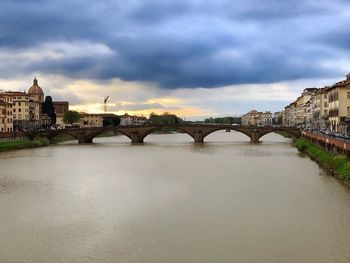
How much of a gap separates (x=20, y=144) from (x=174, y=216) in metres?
33.7

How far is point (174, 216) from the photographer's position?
14.8m

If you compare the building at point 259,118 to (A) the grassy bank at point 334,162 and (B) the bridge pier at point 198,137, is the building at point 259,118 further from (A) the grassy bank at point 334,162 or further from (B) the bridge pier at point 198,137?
(A) the grassy bank at point 334,162

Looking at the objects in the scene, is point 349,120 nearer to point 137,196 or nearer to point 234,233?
point 137,196

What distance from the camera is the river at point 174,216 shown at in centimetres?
1128

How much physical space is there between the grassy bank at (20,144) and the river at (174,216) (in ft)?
54.8

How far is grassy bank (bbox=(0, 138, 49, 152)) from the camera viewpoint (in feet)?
138

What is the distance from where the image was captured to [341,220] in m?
14.1

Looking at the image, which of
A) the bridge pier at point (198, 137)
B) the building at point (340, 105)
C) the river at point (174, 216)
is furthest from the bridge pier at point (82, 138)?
the river at point (174, 216)

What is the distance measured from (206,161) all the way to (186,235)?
62.1ft

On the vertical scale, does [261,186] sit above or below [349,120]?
below

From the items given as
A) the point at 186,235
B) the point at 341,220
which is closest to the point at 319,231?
the point at 341,220

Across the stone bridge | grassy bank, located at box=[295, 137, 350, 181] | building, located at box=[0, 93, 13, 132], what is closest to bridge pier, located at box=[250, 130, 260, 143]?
the stone bridge

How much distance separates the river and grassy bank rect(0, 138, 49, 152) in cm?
1671

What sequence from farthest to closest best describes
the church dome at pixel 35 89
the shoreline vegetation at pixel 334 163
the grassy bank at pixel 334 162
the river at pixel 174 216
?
the church dome at pixel 35 89, the grassy bank at pixel 334 162, the shoreline vegetation at pixel 334 163, the river at pixel 174 216
